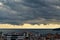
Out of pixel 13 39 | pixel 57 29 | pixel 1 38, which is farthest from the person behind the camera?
pixel 57 29

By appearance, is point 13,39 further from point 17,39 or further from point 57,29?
point 57,29

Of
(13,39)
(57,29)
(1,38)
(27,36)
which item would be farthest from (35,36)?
(57,29)

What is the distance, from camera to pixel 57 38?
119 m

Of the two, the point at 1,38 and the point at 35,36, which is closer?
the point at 1,38

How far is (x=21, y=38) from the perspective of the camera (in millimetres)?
121688

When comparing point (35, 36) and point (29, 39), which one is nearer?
point (29, 39)

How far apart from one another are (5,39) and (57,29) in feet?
176

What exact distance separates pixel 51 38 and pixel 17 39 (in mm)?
20305

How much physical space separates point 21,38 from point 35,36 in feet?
31.9

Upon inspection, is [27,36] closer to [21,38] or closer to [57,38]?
[21,38]

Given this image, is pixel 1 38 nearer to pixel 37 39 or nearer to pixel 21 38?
pixel 21 38

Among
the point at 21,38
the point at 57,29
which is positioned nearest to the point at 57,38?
the point at 21,38

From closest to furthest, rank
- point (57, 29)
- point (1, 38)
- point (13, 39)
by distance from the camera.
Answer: point (1, 38) < point (13, 39) < point (57, 29)

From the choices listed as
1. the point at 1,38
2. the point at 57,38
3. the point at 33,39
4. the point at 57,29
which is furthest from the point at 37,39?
the point at 57,29
